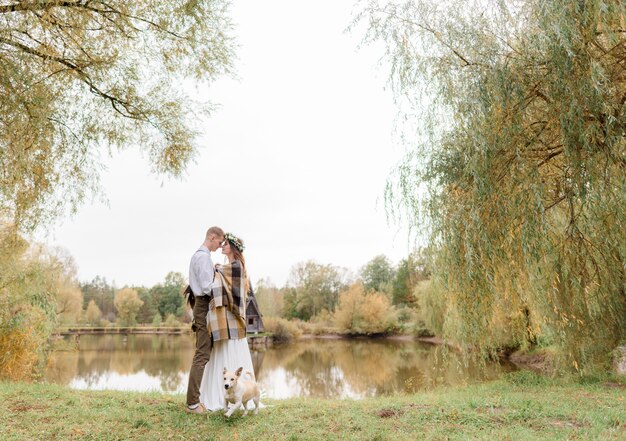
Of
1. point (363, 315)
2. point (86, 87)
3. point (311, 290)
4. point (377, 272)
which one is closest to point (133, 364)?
point (86, 87)

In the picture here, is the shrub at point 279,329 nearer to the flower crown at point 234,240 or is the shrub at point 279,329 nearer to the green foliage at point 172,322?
the green foliage at point 172,322

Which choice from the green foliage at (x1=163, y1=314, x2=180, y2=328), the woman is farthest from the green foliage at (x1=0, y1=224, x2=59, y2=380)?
the green foliage at (x1=163, y1=314, x2=180, y2=328)

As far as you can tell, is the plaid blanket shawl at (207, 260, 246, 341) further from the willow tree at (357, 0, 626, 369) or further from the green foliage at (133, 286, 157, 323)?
the green foliage at (133, 286, 157, 323)

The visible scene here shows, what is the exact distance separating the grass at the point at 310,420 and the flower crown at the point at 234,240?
1.72m

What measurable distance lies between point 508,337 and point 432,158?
15.5m

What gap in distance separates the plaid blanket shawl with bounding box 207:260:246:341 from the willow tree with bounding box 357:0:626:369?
2117mm

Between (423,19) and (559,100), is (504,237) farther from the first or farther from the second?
(423,19)

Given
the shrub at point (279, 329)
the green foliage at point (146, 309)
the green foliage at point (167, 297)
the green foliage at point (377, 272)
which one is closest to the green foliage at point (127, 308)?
the green foliage at point (146, 309)

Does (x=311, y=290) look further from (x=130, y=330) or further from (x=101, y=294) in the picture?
(x=101, y=294)

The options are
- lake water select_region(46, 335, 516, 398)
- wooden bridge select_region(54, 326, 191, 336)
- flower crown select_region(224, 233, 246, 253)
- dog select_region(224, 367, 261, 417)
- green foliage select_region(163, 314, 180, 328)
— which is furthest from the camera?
green foliage select_region(163, 314, 180, 328)

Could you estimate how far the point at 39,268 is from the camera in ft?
37.3

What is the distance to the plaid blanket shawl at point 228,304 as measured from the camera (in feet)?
15.8

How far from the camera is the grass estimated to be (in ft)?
13.6

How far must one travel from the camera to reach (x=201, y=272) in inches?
186
